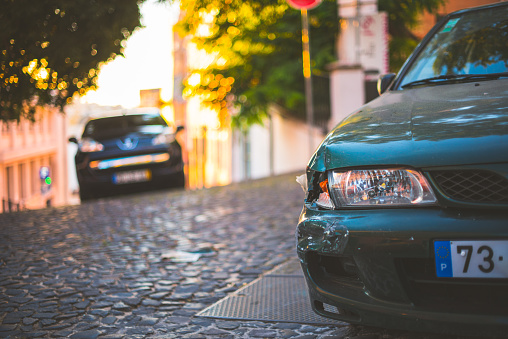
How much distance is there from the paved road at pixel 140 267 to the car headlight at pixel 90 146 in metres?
A: 1.59

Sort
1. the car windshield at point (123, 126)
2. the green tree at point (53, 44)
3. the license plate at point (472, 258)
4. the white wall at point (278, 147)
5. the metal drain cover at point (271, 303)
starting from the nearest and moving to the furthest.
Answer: the license plate at point (472, 258)
the metal drain cover at point (271, 303)
the green tree at point (53, 44)
the car windshield at point (123, 126)
the white wall at point (278, 147)

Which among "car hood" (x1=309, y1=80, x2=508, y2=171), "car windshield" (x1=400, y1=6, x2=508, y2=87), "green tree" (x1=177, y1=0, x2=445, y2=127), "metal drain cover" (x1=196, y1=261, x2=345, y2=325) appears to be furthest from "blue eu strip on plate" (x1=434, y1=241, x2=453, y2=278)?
"green tree" (x1=177, y1=0, x2=445, y2=127)

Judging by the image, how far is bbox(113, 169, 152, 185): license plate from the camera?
410 inches

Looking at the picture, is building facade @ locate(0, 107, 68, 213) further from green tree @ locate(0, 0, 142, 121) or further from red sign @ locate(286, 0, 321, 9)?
green tree @ locate(0, 0, 142, 121)

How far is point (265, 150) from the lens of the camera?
75.6ft

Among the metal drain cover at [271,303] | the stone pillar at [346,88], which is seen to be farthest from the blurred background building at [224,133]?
the metal drain cover at [271,303]

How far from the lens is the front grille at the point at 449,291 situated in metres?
2.29

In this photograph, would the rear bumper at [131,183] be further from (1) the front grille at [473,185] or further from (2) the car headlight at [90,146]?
(1) the front grille at [473,185]

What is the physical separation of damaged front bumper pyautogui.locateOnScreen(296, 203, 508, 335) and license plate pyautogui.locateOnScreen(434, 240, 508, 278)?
0.02 meters

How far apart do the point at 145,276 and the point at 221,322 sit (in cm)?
125

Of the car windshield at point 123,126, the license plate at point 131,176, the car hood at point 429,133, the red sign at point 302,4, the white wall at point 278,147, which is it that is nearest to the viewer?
the car hood at point 429,133

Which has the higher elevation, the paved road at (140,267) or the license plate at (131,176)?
the license plate at (131,176)

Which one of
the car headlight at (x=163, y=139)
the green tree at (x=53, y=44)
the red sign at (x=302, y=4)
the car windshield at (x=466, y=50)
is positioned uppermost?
the red sign at (x=302, y=4)

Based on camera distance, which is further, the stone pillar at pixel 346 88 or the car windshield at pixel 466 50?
the stone pillar at pixel 346 88
